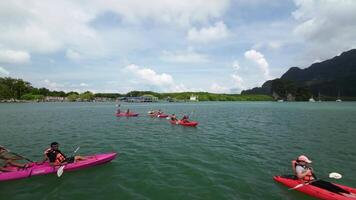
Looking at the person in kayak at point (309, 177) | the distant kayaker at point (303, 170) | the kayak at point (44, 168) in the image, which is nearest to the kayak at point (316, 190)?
the person in kayak at point (309, 177)

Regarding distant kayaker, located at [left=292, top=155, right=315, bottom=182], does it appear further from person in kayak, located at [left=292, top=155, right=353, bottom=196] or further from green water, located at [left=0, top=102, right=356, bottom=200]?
green water, located at [left=0, top=102, right=356, bottom=200]

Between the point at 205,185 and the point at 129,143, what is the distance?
1382cm

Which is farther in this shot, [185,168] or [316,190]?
[185,168]

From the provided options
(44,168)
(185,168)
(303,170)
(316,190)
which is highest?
(303,170)

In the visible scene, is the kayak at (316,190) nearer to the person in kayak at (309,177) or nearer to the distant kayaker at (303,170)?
the person in kayak at (309,177)

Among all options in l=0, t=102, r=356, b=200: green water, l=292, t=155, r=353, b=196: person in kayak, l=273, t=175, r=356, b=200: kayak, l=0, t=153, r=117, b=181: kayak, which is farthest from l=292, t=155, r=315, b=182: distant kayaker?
l=0, t=153, r=117, b=181: kayak

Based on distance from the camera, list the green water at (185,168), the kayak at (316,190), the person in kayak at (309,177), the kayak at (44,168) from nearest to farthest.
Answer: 1. the kayak at (316,190)
2. the person in kayak at (309,177)
3. the green water at (185,168)
4. the kayak at (44,168)

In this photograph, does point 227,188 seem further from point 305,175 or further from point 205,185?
point 305,175

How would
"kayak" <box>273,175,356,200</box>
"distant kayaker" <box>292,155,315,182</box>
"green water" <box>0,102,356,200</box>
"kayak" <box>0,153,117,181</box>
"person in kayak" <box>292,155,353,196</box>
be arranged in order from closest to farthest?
"kayak" <box>273,175,356,200</box> → "person in kayak" <box>292,155,353,196</box> → "green water" <box>0,102,356,200</box> → "distant kayaker" <box>292,155,315,182</box> → "kayak" <box>0,153,117,181</box>

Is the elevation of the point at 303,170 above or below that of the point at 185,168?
above

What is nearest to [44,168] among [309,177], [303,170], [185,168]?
[185,168]

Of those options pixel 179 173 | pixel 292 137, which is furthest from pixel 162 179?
pixel 292 137

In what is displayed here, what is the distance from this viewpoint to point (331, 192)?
11.7 metres

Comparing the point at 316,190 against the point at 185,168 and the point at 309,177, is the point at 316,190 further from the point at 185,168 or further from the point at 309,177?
the point at 185,168
